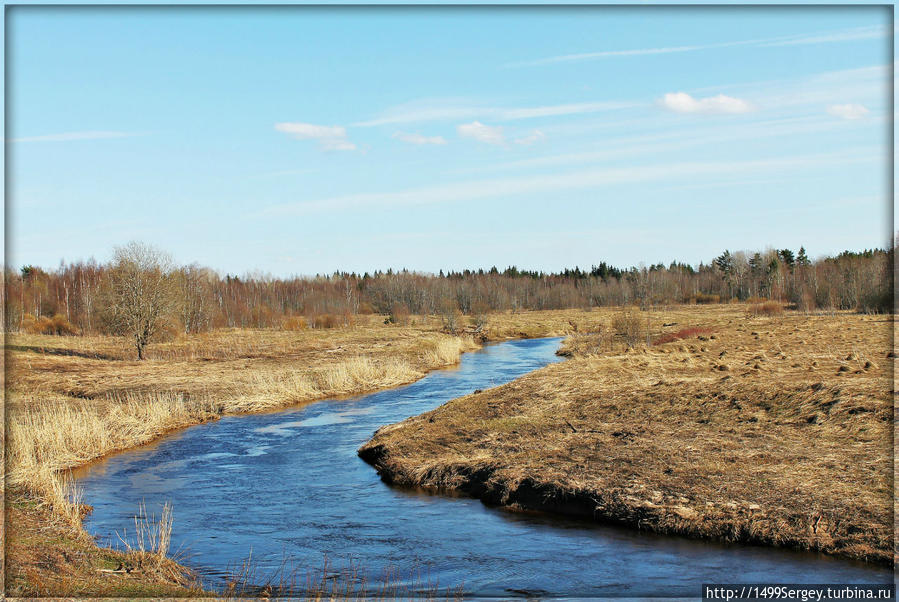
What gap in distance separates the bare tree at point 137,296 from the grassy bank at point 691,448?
96.2ft

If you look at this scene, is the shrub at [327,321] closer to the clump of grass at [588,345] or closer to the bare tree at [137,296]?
the bare tree at [137,296]

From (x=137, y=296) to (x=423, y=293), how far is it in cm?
5801

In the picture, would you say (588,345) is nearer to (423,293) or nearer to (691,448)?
(691,448)

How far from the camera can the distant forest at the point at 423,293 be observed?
60812 millimetres

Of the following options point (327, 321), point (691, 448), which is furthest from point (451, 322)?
point (691, 448)

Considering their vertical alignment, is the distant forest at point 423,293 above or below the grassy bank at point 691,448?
above

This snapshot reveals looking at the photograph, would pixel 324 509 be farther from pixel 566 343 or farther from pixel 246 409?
pixel 566 343

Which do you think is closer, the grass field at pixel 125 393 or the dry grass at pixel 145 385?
the grass field at pixel 125 393

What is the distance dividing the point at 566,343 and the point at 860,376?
3041cm

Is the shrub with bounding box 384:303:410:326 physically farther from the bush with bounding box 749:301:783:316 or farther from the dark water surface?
the dark water surface

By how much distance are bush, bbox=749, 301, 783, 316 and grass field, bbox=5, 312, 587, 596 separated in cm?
1771

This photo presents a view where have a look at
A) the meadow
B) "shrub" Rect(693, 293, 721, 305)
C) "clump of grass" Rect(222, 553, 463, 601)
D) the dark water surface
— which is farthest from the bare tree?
"shrub" Rect(693, 293, 721, 305)

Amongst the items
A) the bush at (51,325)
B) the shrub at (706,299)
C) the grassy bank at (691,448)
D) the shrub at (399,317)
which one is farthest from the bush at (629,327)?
the shrub at (706,299)

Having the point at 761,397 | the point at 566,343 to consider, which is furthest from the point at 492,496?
the point at 566,343
